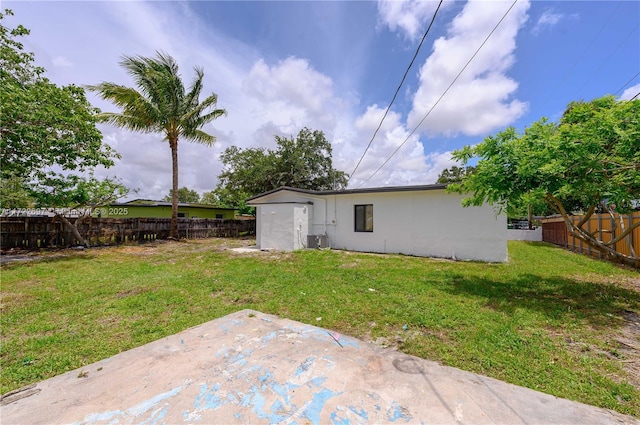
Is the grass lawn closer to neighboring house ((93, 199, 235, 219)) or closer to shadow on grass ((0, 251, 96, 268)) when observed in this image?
shadow on grass ((0, 251, 96, 268))

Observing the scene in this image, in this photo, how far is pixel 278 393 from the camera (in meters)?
2.19

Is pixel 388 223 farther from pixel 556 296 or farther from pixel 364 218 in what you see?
pixel 556 296

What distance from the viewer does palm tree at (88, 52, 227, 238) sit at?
12258 millimetres

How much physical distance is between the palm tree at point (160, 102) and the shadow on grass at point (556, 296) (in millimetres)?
14148

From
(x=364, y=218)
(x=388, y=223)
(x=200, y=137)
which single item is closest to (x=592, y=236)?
(x=388, y=223)

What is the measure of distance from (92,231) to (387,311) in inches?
563

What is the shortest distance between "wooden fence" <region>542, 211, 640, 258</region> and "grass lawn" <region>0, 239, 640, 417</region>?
41.0 inches

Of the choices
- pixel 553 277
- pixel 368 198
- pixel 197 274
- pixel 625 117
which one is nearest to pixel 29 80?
pixel 197 274

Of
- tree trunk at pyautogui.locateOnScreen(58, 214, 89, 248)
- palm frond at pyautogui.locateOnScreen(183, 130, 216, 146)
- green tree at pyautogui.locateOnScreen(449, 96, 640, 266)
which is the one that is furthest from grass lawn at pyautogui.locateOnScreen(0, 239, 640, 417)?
palm frond at pyautogui.locateOnScreen(183, 130, 216, 146)

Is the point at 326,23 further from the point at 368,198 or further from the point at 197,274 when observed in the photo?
the point at 197,274

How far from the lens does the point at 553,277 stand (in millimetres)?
6406

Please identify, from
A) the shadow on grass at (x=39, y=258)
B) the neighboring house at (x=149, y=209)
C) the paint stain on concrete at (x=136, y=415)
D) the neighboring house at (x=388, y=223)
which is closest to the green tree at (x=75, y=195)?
the shadow on grass at (x=39, y=258)

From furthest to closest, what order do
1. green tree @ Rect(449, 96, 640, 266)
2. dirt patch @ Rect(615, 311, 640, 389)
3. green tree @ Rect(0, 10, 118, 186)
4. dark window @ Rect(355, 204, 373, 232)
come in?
dark window @ Rect(355, 204, 373, 232) < green tree @ Rect(0, 10, 118, 186) < green tree @ Rect(449, 96, 640, 266) < dirt patch @ Rect(615, 311, 640, 389)

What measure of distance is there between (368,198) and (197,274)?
6.98m
